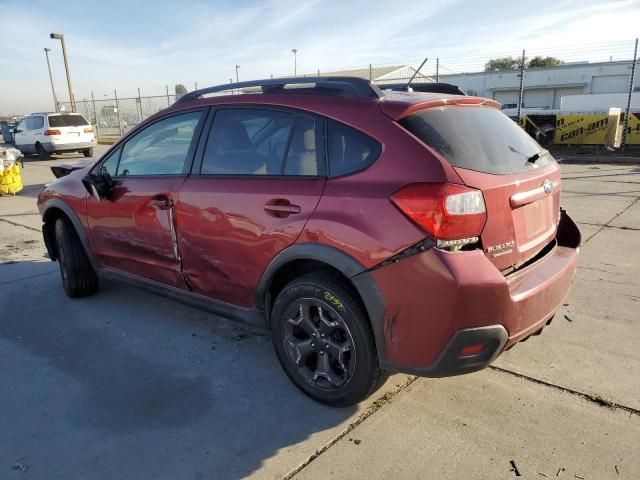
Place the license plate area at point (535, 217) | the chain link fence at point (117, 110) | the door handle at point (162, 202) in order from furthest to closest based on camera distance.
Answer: the chain link fence at point (117, 110)
the door handle at point (162, 202)
the license plate area at point (535, 217)

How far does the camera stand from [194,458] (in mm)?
2434

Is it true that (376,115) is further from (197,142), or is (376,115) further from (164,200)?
(164,200)

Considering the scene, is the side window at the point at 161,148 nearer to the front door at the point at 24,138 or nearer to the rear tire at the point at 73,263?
the rear tire at the point at 73,263

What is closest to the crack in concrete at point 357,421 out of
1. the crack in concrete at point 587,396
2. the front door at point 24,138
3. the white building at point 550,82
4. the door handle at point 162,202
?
the crack in concrete at point 587,396

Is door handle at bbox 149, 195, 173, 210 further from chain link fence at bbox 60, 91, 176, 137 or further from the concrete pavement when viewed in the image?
chain link fence at bbox 60, 91, 176, 137

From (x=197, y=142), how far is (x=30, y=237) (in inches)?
194

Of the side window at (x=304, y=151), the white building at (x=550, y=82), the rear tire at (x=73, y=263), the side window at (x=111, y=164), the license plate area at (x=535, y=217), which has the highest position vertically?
the white building at (x=550, y=82)

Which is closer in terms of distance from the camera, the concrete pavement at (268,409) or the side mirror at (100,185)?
the concrete pavement at (268,409)

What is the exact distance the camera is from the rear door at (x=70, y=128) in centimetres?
1825

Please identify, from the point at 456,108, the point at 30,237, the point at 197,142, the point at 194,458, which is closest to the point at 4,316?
the point at 197,142

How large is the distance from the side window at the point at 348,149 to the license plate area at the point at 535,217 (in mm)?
843

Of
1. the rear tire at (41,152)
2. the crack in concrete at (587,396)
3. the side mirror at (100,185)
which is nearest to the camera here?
the crack in concrete at (587,396)

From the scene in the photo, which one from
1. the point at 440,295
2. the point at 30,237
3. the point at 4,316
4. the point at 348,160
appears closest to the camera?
the point at 440,295

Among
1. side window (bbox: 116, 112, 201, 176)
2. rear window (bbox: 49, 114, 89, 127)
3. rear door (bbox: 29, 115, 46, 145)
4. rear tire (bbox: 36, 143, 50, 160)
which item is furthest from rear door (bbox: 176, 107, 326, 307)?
rear tire (bbox: 36, 143, 50, 160)
